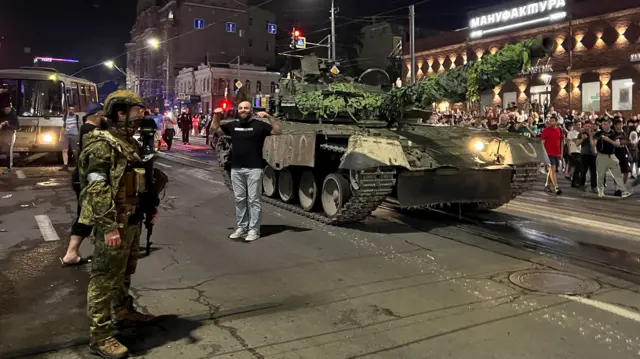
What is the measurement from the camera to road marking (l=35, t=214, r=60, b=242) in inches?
301

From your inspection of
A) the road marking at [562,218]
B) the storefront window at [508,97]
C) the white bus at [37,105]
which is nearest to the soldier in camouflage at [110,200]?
the road marking at [562,218]

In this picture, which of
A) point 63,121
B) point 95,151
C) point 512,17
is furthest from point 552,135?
point 512,17

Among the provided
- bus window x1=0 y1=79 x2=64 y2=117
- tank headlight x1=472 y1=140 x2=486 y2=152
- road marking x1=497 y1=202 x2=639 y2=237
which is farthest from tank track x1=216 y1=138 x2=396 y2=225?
bus window x1=0 y1=79 x2=64 y2=117

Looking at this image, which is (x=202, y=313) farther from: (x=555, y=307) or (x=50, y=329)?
(x=555, y=307)

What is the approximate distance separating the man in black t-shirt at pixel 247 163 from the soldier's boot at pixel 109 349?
12.0 feet

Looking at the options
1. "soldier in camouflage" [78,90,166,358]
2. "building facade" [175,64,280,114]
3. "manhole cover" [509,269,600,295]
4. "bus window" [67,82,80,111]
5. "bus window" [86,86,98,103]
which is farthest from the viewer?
"building facade" [175,64,280,114]

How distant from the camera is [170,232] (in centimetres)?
Result: 809

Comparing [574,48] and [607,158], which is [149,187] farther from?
[574,48]

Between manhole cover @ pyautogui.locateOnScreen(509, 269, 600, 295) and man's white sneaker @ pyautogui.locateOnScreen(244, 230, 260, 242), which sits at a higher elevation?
man's white sneaker @ pyautogui.locateOnScreen(244, 230, 260, 242)

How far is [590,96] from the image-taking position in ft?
103

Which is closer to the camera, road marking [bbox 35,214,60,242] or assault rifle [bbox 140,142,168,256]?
assault rifle [bbox 140,142,168,256]

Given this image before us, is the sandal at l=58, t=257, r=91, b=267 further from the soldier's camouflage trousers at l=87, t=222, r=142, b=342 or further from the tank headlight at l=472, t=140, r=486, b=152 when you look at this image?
the tank headlight at l=472, t=140, r=486, b=152

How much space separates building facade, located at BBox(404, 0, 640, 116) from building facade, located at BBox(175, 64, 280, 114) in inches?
1178

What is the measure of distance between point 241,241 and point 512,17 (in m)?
32.3
